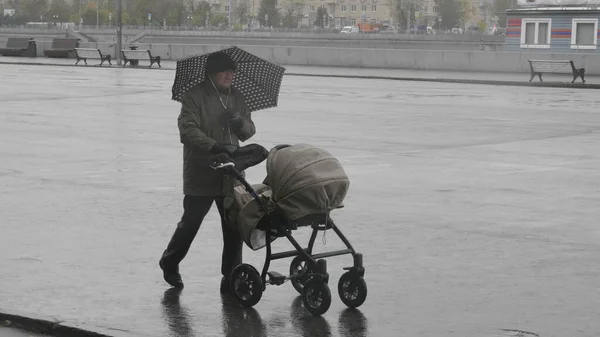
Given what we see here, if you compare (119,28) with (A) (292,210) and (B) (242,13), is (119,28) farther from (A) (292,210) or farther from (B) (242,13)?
(B) (242,13)

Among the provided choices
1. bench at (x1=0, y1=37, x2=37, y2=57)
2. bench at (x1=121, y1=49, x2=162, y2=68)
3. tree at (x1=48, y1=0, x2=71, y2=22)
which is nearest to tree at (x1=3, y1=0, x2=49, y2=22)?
tree at (x1=48, y1=0, x2=71, y2=22)

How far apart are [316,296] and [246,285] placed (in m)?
0.53

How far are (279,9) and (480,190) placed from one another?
523 ft

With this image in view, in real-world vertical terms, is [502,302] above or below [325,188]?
below

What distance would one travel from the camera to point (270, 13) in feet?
545

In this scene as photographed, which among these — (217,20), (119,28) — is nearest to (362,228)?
(119,28)

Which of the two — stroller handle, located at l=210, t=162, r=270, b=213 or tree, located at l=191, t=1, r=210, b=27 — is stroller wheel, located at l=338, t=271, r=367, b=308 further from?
tree, located at l=191, t=1, r=210, b=27

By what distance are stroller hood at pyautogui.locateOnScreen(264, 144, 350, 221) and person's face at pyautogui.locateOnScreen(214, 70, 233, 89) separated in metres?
0.82

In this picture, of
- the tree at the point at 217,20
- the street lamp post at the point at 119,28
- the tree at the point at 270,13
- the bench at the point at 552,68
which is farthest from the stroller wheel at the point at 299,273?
the tree at the point at 217,20

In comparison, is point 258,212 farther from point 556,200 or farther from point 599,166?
point 599,166

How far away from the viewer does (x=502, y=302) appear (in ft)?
25.6

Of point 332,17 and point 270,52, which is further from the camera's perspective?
point 332,17

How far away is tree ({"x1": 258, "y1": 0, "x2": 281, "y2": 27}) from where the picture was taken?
165500 millimetres

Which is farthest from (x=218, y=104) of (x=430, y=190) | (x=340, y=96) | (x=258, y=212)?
(x=340, y=96)
